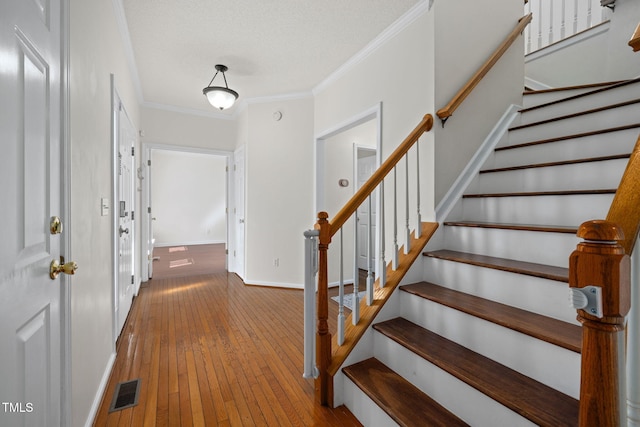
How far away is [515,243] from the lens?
5.51 ft

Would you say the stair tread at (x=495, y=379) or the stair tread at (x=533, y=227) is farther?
the stair tread at (x=533, y=227)

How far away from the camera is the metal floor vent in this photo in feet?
5.31

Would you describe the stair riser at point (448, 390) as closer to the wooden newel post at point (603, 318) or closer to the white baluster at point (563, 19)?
the wooden newel post at point (603, 318)

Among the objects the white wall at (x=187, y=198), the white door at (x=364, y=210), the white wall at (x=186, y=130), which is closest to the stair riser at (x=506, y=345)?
the white door at (x=364, y=210)

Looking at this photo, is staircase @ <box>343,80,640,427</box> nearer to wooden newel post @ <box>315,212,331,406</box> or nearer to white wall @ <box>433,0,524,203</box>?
wooden newel post @ <box>315,212,331,406</box>

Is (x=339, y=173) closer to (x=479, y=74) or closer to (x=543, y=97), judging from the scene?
(x=479, y=74)

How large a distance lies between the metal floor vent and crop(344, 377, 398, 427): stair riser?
4.03 ft

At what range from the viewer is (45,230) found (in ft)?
3.18

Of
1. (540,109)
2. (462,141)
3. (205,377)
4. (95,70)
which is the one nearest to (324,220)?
(205,377)

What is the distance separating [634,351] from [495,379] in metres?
0.74

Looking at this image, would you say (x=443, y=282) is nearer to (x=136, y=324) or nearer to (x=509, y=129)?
(x=509, y=129)

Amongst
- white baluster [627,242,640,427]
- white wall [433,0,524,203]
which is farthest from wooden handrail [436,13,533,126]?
white baluster [627,242,640,427]

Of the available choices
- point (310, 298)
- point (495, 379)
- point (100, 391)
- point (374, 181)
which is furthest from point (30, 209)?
point (495, 379)

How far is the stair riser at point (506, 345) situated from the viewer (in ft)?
3.56
